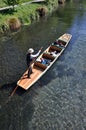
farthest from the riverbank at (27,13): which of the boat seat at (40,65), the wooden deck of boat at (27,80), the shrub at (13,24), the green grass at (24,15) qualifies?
the wooden deck of boat at (27,80)

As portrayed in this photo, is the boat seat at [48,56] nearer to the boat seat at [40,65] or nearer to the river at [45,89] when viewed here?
the river at [45,89]

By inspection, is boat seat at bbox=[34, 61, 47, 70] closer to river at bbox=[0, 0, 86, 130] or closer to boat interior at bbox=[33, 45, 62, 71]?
boat interior at bbox=[33, 45, 62, 71]

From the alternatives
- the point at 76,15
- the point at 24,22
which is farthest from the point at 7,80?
the point at 76,15

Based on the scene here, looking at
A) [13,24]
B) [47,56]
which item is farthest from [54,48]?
[13,24]

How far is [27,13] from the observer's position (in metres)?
39.4

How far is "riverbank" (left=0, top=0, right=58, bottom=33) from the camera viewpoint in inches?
1371

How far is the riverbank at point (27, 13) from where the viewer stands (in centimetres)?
3481

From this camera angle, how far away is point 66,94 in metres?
20.8

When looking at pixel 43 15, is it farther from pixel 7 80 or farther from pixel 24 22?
pixel 7 80

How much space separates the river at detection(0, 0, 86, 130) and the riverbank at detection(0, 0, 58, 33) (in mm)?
2547

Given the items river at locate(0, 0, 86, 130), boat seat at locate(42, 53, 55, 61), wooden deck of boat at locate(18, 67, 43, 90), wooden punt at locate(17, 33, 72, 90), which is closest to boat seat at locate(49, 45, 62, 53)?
wooden punt at locate(17, 33, 72, 90)

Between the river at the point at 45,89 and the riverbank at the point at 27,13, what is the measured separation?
2.55 metres

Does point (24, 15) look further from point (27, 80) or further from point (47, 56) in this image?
point (27, 80)

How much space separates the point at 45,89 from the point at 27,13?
832 inches
